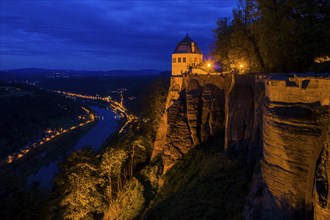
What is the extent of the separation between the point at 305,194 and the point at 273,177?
1288 mm

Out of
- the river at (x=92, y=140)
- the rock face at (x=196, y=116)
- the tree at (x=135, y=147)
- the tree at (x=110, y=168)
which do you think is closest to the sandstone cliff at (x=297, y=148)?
the rock face at (x=196, y=116)

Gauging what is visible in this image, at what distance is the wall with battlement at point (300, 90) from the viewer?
904cm

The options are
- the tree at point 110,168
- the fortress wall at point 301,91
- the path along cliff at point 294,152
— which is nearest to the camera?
the path along cliff at point 294,152

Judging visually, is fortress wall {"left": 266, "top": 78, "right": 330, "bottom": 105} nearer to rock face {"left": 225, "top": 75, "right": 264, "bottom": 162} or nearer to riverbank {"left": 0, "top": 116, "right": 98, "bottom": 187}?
rock face {"left": 225, "top": 75, "right": 264, "bottom": 162}

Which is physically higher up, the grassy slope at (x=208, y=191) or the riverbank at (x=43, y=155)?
the grassy slope at (x=208, y=191)

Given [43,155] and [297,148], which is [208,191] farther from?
[43,155]

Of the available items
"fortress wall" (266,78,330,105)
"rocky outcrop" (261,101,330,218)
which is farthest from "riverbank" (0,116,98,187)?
"fortress wall" (266,78,330,105)

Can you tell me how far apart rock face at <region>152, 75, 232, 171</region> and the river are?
1815cm

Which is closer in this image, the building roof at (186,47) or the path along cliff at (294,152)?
the path along cliff at (294,152)

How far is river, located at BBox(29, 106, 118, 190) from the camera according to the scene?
49.1 metres

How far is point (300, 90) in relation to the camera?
9.77 meters

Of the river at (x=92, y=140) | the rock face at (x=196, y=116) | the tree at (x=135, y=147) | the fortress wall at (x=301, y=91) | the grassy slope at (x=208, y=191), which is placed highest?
the fortress wall at (x=301, y=91)

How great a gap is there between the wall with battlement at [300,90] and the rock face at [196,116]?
13.5 metres

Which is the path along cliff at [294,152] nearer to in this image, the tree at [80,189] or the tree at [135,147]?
the tree at [80,189]
